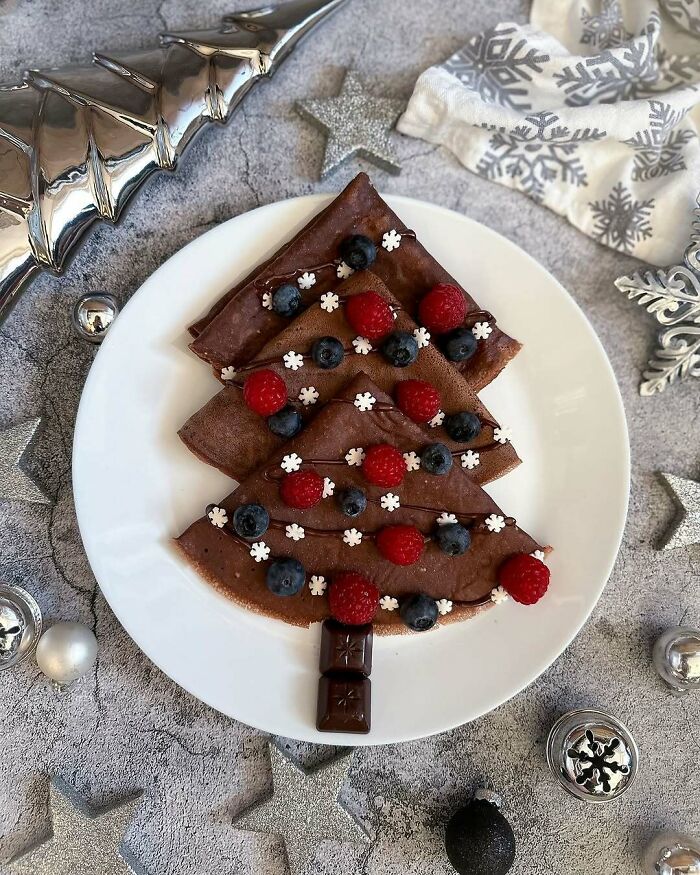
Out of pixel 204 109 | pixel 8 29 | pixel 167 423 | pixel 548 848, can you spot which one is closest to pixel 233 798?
pixel 548 848

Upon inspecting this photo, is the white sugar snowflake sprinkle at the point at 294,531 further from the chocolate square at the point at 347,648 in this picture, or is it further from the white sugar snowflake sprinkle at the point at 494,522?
the white sugar snowflake sprinkle at the point at 494,522

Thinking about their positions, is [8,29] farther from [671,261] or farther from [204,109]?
[671,261]

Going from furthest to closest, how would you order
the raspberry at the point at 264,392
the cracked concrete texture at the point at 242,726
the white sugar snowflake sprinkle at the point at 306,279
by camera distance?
the cracked concrete texture at the point at 242,726
the white sugar snowflake sprinkle at the point at 306,279
the raspberry at the point at 264,392

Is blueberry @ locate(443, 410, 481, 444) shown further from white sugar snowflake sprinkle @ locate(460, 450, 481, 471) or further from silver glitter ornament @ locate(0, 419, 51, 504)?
silver glitter ornament @ locate(0, 419, 51, 504)

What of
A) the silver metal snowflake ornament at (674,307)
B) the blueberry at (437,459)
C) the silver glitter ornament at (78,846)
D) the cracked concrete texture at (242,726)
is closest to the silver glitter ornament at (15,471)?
the cracked concrete texture at (242,726)

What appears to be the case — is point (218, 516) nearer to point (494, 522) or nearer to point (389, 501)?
point (389, 501)

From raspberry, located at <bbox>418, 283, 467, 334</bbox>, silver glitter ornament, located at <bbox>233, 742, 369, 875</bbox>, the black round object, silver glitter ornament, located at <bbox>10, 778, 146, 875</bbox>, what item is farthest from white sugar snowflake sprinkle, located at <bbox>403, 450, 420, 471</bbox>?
silver glitter ornament, located at <bbox>10, 778, 146, 875</bbox>
